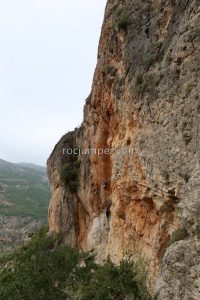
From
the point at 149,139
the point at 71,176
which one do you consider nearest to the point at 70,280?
the point at 149,139

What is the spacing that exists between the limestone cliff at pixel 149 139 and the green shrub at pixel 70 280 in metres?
1.66

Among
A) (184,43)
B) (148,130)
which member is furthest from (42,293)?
(184,43)

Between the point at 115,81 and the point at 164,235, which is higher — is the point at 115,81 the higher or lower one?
the higher one

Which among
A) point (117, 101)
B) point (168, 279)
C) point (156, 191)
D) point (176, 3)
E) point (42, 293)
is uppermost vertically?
point (176, 3)

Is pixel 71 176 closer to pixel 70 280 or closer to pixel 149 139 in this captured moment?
pixel 70 280

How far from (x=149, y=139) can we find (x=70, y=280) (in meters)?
9.95

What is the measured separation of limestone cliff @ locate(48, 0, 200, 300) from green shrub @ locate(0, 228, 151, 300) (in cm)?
166

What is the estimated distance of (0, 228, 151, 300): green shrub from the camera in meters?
19.3

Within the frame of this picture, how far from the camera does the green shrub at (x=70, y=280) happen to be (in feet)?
63.3

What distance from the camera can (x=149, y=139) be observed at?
21.8m

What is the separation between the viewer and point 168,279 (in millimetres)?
13898

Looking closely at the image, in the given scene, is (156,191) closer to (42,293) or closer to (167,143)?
(167,143)

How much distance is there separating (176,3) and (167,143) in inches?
322

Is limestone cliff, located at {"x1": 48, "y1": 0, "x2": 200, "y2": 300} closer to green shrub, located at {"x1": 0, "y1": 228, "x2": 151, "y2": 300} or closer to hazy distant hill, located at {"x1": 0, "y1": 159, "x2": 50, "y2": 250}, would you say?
green shrub, located at {"x1": 0, "y1": 228, "x2": 151, "y2": 300}
